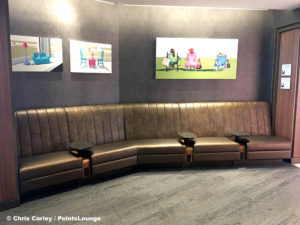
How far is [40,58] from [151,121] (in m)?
2.15

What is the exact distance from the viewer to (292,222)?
9.09ft

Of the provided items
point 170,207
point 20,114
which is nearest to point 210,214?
point 170,207

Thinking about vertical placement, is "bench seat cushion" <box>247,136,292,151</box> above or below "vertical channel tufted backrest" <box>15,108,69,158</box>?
below

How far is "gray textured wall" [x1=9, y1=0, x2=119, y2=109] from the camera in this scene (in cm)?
372

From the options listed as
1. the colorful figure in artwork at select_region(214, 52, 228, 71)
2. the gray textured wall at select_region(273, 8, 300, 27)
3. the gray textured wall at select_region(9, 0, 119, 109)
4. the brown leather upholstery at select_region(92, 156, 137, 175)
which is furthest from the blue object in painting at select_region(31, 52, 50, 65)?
the gray textured wall at select_region(273, 8, 300, 27)

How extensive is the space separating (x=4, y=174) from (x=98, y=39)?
2.67 metres

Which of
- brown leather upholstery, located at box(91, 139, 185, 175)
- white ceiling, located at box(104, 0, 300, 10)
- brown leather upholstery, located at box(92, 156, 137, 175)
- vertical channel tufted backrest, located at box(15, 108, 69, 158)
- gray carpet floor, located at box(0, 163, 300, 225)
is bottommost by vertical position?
gray carpet floor, located at box(0, 163, 300, 225)

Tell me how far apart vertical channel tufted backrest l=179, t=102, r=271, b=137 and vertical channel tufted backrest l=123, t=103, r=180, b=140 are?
18 centimetres

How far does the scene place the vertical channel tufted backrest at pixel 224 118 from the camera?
4859 millimetres

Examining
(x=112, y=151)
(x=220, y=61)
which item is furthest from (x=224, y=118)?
(x=112, y=151)

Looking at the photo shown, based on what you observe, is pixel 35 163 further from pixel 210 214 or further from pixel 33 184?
pixel 210 214

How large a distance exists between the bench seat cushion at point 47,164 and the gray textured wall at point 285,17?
4.35 m

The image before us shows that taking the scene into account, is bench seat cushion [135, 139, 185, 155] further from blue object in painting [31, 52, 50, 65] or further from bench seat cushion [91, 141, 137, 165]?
blue object in painting [31, 52, 50, 65]

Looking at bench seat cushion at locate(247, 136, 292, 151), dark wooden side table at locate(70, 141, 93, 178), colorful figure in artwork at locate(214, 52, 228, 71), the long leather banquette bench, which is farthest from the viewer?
colorful figure in artwork at locate(214, 52, 228, 71)
